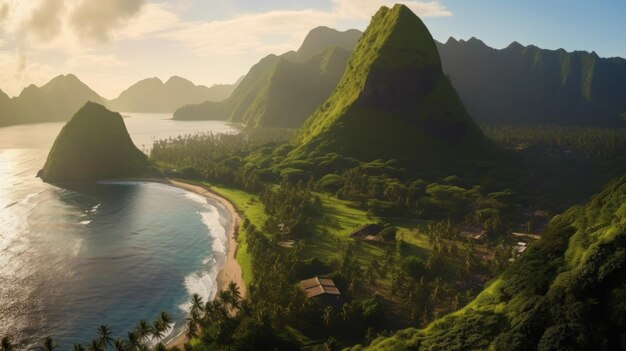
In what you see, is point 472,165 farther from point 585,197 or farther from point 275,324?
point 275,324

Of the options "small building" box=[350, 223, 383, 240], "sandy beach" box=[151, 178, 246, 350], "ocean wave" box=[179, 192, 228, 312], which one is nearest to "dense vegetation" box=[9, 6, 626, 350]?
"small building" box=[350, 223, 383, 240]

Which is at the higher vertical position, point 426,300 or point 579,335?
point 579,335

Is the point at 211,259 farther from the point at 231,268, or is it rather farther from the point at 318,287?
the point at 318,287

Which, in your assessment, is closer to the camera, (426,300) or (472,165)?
(426,300)

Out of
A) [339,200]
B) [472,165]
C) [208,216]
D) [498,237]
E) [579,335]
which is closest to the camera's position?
[579,335]

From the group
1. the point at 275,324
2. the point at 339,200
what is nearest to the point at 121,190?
the point at 339,200

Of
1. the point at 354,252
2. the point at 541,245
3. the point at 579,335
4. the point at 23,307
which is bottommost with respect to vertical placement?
the point at 23,307

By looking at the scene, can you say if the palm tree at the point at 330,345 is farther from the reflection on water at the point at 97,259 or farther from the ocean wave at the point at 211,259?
the ocean wave at the point at 211,259

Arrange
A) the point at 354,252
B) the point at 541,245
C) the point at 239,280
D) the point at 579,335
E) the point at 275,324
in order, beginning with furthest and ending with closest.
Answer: the point at 354,252
the point at 239,280
the point at 275,324
the point at 541,245
the point at 579,335
